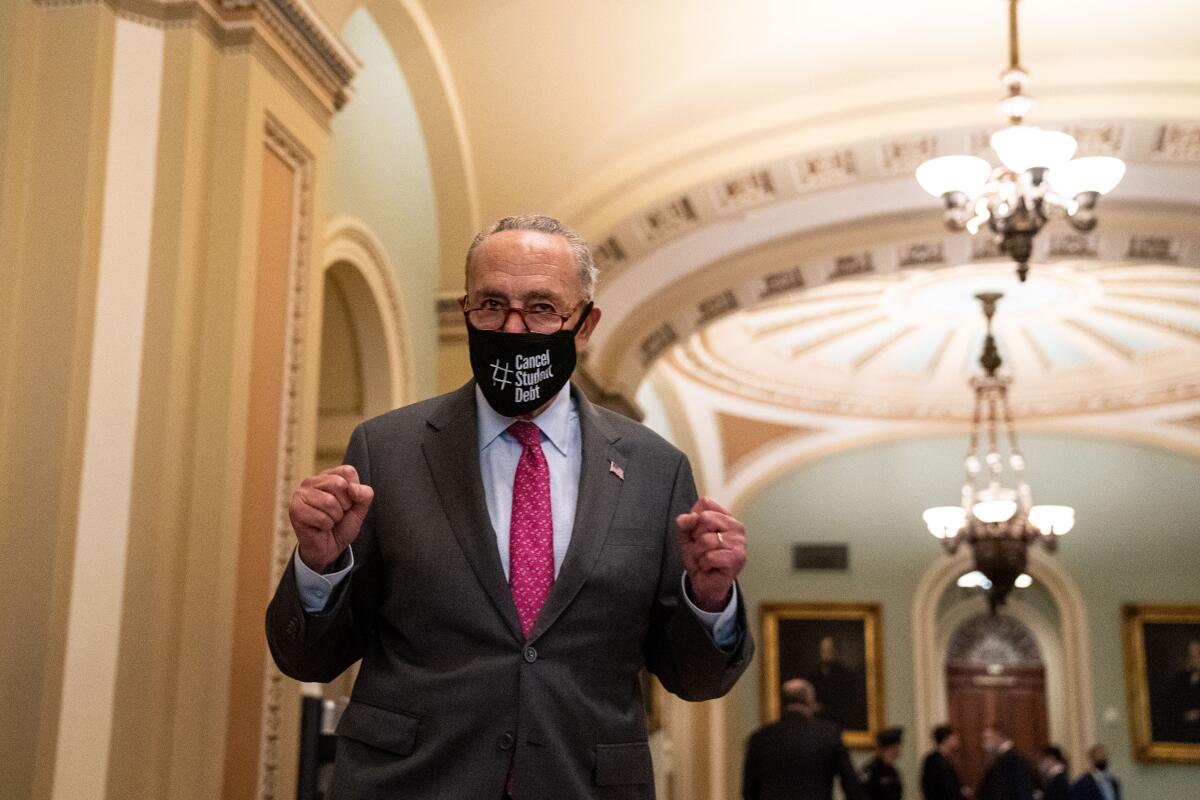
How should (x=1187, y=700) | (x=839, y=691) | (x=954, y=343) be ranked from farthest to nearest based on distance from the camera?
(x=839, y=691) < (x=1187, y=700) < (x=954, y=343)

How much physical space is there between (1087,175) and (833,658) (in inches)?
397

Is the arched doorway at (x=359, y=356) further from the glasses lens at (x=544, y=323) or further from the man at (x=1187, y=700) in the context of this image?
the man at (x=1187, y=700)

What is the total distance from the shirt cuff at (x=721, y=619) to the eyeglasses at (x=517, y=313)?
0.45m

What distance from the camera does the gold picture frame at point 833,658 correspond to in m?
15.7

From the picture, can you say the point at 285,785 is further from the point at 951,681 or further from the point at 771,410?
the point at 951,681

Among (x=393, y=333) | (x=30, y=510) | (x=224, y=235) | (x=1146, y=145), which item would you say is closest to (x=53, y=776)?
(x=30, y=510)

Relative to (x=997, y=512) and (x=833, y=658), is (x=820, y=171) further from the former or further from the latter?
(x=833, y=658)

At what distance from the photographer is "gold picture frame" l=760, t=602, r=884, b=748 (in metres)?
15.7

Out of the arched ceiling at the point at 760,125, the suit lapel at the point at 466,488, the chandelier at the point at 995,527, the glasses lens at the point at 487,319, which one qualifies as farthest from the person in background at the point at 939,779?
the glasses lens at the point at 487,319

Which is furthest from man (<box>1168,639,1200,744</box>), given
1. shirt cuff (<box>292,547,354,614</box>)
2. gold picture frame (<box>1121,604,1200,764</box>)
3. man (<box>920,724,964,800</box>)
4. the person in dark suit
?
shirt cuff (<box>292,547,354,614</box>)

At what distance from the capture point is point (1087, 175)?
6656mm

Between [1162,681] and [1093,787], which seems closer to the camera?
[1093,787]

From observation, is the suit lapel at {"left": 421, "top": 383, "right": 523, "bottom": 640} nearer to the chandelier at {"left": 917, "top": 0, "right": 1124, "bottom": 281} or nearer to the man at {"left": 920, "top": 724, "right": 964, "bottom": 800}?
the chandelier at {"left": 917, "top": 0, "right": 1124, "bottom": 281}

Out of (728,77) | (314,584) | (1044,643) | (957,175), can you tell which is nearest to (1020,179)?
(957,175)
